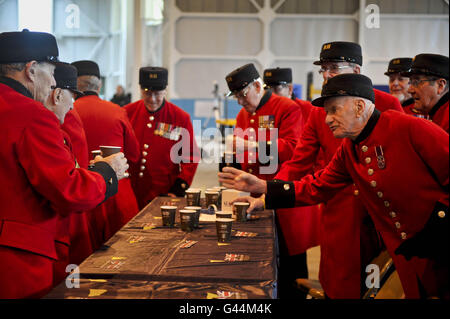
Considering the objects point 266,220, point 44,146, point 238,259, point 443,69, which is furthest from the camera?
point 266,220

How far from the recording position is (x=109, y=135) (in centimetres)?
389

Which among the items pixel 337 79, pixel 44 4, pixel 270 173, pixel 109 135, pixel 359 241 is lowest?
pixel 359 241

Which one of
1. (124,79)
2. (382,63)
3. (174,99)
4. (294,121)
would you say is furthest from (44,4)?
(382,63)

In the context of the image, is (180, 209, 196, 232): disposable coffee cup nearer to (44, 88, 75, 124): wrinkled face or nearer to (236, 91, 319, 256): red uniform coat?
(44, 88, 75, 124): wrinkled face

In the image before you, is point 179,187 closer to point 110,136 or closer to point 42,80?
point 110,136

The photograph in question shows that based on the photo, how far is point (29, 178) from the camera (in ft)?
6.73

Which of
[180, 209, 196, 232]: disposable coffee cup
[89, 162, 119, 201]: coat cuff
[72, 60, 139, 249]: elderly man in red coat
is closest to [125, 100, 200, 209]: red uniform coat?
[72, 60, 139, 249]: elderly man in red coat

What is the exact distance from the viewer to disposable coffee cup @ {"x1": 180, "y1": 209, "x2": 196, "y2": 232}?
2.75 meters

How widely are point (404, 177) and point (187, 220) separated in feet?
3.79

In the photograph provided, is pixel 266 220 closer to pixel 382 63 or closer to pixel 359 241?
pixel 359 241

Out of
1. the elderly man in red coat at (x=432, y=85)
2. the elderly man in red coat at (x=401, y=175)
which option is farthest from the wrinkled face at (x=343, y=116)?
the elderly man in red coat at (x=432, y=85)

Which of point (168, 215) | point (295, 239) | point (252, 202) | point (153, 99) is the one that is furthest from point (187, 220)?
point (153, 99)

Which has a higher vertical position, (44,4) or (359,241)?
(44,4)
